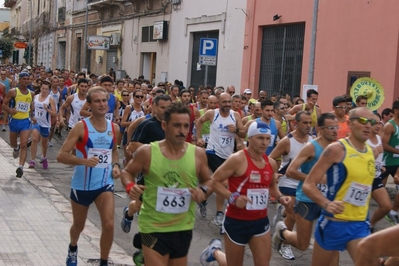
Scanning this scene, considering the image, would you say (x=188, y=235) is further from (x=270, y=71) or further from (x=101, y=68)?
(x=101, y=68)

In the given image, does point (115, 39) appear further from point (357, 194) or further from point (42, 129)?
point (357, 194)

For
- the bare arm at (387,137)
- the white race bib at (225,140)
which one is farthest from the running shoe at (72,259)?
the bare arm at (387,137)

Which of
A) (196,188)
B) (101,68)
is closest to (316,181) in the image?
(196,188)

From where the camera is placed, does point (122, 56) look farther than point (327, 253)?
Yes

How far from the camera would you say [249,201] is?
6160 mm

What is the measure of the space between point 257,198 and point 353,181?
2.82ft

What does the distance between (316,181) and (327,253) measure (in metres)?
0.65

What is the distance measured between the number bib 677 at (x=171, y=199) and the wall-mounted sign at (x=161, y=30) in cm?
2664

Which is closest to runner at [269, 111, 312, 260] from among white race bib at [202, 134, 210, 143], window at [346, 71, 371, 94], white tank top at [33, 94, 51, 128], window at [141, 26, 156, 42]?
white race bib at [202, 134, 210, 143]

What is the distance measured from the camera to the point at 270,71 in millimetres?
23422

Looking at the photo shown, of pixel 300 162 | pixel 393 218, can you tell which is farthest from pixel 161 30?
pixel 300 162

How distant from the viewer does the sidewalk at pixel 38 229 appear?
7.62 m

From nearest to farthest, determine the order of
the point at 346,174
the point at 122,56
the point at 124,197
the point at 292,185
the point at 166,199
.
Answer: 1. the point at 166,199
2. the point at 346,174
3. the point at 292,185
4. the point at 124,197
5. the point at 122,56

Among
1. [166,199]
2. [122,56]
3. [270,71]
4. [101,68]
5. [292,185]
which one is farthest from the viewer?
[101,68]
